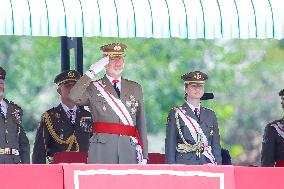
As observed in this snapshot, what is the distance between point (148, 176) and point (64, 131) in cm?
270

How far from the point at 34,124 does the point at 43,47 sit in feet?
10.4

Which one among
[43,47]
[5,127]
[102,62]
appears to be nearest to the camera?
[102,62]

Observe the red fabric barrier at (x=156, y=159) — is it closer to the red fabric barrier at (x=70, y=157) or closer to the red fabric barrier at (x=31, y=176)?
the red fabric barrier at (x=70, y=157)

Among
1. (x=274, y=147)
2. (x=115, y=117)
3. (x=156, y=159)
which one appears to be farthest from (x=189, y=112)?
(x=274, y=147)

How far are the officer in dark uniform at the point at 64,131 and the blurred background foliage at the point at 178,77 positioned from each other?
46.5 feet

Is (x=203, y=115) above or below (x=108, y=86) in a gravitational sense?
below

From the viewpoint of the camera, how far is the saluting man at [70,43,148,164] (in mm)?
11750

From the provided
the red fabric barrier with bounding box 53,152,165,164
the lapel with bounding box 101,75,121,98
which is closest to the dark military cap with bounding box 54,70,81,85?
the red fabric barrier with bounding box 53,152,165,164

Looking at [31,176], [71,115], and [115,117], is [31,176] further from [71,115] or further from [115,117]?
[71,115]

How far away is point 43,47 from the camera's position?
29469 mm

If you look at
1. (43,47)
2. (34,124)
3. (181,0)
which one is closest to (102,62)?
(181,0)

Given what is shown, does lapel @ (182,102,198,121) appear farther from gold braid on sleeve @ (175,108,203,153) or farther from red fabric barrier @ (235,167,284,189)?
red fabric barrier @ (235,167,284,189)

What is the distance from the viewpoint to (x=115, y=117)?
1181 cm

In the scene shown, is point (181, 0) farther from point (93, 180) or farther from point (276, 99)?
point (276, 99)
